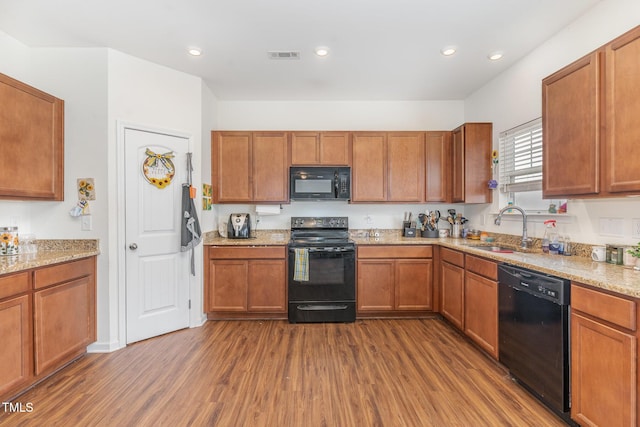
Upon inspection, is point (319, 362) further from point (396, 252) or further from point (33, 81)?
point (33, 81)

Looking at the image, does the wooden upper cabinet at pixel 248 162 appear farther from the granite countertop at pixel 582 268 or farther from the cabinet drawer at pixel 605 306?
the cabinet drawer at pixel 605 306

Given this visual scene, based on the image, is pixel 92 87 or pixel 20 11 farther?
pixel 92 87

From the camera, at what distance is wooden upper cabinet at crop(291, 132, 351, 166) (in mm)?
3639

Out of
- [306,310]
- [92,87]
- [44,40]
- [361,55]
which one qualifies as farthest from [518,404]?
[44,40]

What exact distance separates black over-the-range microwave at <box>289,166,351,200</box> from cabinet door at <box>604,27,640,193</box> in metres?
2.36

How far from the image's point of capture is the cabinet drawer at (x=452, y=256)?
2859 mm

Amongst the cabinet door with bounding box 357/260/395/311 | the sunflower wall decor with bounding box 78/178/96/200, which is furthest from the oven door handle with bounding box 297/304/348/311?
the sunflower wall decor with bounding box 78/178/96/200

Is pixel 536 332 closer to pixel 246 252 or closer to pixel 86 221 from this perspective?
pixel 246 252

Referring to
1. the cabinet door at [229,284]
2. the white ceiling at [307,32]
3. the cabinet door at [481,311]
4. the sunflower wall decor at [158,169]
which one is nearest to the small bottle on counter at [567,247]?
the cabinet door at [481,311]

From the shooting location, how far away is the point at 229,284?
330cm

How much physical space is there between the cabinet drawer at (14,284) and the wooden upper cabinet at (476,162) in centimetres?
407

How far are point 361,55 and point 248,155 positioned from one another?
177 centimetres

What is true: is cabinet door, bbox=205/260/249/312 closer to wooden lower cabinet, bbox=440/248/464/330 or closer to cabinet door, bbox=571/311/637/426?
wooden lower cabinet, bbox=440/248/464/330

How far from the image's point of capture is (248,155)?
362cm
